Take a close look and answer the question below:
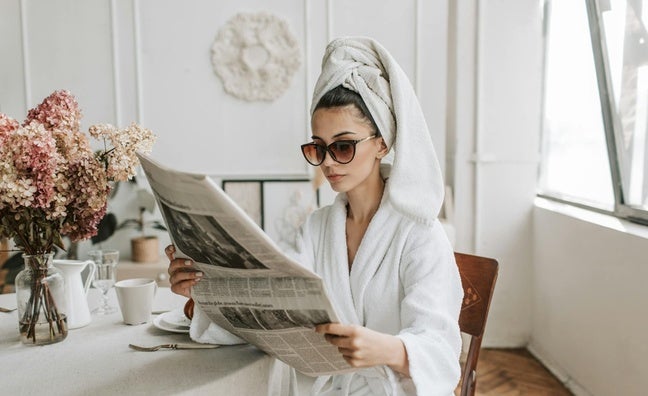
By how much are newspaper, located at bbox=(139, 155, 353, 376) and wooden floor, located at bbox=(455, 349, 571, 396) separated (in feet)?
7.05

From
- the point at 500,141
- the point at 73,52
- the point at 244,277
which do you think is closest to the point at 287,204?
the point at 500,141

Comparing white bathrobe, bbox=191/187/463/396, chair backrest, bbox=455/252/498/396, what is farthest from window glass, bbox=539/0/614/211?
white bathrobe, bbox=191/187/463/396

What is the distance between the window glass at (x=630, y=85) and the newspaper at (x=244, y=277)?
81.8 inches

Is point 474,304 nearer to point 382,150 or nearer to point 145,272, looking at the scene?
point 382,150

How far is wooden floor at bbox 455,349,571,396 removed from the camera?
290cm

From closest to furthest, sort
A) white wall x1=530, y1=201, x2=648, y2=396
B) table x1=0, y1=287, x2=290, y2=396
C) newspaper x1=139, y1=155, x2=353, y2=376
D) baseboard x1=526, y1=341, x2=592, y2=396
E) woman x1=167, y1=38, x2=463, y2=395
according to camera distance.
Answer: newspaper x1=139, y1=155, x2=353, y2=376, table x1=0, y1=287, x2=290, y2=396, woman x1=167, y1=38, x2=463, y2=395, white wall x1=530, y1=201, x2=648, y2=396, baseboard x1=526, y1=341, x2=592, y2=396

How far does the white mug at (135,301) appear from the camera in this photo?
136cm

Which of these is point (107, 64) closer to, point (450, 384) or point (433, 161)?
point (433, 161)

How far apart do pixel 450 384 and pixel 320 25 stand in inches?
115

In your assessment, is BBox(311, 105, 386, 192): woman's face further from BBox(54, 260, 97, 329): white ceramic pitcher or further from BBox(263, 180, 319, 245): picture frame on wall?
BBox(263, 180, 319, 245): picture frame on wall

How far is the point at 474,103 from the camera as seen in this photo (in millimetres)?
3576

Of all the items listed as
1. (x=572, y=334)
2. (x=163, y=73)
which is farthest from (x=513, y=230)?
(x=163, y=73)

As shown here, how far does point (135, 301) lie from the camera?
1360 millimetres

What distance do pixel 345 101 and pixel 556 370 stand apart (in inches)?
99.3
